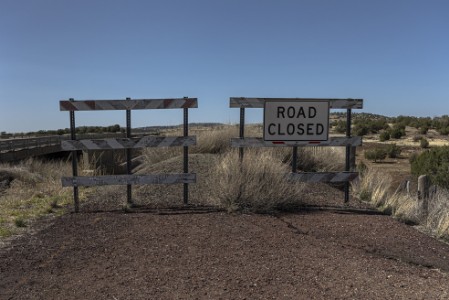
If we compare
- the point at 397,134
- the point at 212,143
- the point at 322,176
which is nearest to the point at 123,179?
the point at 322,176

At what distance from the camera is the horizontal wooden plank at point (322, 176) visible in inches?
329

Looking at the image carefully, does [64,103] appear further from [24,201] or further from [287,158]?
[287,158]

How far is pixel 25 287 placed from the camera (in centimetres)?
453

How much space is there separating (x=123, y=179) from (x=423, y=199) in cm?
547

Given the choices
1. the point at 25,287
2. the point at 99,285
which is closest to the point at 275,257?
the point at 99,285

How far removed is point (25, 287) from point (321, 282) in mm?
3013

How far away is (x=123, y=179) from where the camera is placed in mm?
8188

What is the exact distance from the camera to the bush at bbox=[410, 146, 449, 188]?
13.9m

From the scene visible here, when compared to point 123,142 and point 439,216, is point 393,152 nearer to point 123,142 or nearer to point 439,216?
point 439,216

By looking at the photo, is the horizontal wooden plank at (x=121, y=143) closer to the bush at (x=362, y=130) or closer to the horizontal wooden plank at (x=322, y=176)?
the horizontal wooden plank at (x=322, y=176)

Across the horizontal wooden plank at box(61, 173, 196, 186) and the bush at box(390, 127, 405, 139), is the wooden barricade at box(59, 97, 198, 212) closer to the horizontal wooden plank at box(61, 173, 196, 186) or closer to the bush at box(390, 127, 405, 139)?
the horizontal wooden plank at box(61, 173, 196, 186)

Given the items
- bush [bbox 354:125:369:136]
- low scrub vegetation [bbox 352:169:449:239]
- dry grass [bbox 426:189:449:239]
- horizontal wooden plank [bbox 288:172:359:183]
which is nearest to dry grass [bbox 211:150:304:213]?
horizontal wooden plank [bbox 288:172:359:183]

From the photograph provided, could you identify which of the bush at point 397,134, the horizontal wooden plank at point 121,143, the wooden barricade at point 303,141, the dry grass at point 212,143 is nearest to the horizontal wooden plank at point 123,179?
the horizontal wooden plank at point 121,143

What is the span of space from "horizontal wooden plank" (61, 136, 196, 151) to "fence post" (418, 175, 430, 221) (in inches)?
166
